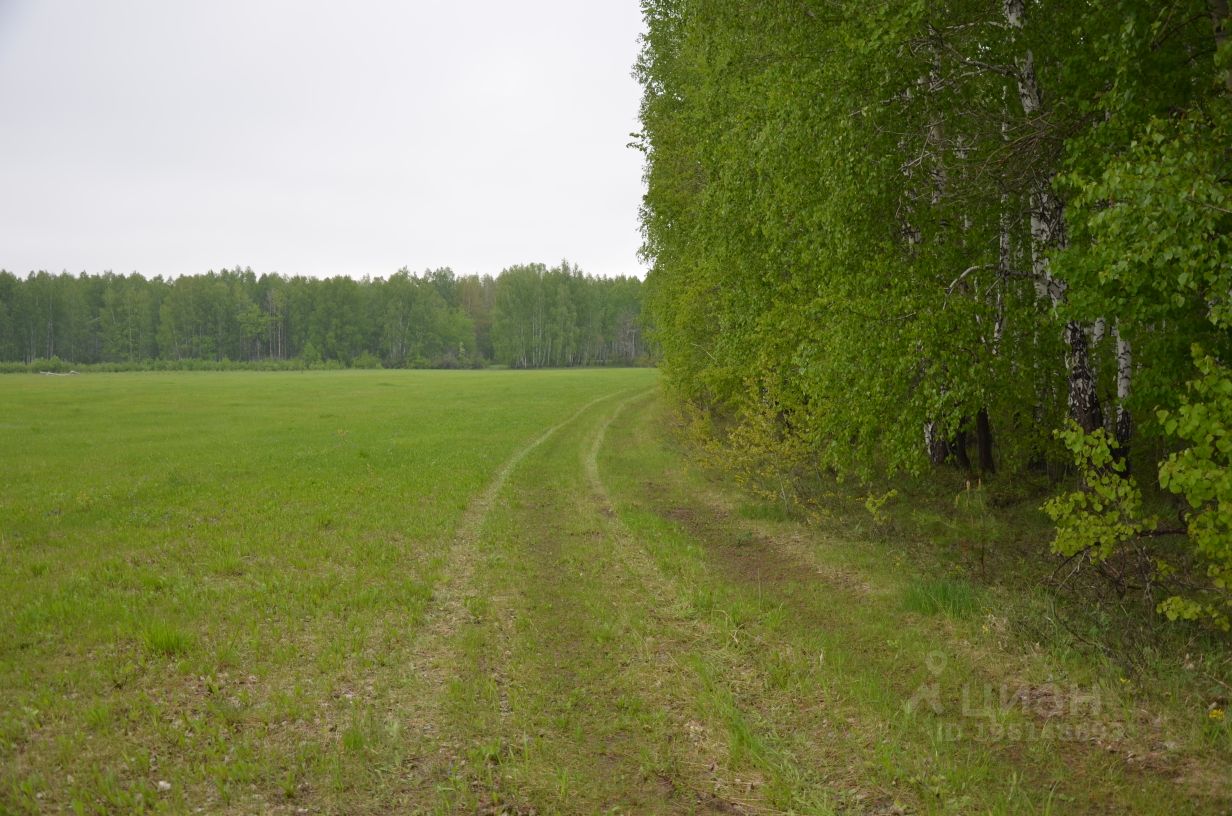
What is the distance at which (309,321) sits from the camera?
5748 inches

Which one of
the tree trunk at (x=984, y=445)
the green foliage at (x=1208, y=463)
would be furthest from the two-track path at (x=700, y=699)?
the tree trunk at (x=984, y=445)

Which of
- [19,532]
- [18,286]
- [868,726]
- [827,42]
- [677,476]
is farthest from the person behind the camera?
[18,286]

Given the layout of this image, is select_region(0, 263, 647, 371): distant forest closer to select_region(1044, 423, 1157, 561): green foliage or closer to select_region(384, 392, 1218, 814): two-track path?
select_region(384, 392, 1218, 814): two-track path

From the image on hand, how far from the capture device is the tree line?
6.23 meters

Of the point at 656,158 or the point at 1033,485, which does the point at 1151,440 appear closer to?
the point at 1033,485

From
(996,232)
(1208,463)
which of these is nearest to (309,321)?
(996,232)

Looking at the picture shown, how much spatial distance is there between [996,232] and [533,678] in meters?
11.0

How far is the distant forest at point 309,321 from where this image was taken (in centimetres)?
12988

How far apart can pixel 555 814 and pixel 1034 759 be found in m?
4.02

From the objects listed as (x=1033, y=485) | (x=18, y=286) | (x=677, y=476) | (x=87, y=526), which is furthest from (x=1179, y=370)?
(x=18, y=286)

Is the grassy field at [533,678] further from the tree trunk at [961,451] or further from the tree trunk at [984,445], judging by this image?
the tree trunk at [984,445]

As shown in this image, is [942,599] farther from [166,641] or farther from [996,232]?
[166,641]

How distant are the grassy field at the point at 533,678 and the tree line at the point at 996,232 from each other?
1.80 m

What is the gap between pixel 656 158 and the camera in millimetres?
20797
